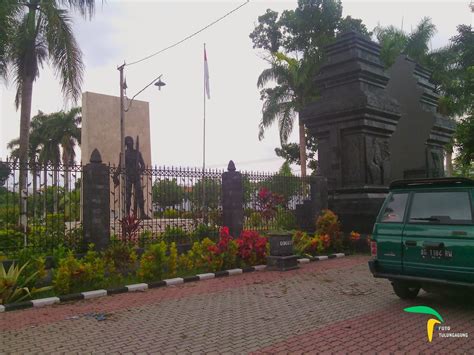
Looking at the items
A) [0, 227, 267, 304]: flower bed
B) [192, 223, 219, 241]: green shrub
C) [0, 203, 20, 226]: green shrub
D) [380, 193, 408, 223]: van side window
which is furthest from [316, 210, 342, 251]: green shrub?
[0, 203, 20, 226]: green shrub

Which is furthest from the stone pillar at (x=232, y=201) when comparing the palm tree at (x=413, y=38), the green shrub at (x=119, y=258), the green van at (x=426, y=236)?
the palm tree at (x=413, y=38)

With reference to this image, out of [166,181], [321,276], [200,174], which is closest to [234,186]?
[200,174]

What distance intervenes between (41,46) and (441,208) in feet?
52.3

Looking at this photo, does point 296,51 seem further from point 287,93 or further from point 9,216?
point 9,216

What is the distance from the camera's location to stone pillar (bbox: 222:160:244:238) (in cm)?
1190

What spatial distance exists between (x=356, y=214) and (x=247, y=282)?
20.6 feet

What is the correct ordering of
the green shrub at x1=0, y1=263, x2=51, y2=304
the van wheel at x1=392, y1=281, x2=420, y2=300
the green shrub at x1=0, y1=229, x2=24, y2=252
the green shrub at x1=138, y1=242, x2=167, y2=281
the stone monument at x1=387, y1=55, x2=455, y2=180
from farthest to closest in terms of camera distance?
the stone monument at x1=387, y1=55, x2=455, y2=180, the green shrub at x1=0, y1=229, x2=24, y2=252, the green shrub at x1=138, y1=242, x2=167, y2=281, the green shrub at x1=0, y1=263, x2=51, y2=304, the van wheel at x1=392, y1=281, x2=420, y2=300

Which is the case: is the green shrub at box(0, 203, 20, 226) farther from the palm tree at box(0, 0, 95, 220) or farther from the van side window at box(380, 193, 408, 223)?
the van side window at box(380, 193, 408, 223)

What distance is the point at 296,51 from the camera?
103ft

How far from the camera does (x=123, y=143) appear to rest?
714 inches

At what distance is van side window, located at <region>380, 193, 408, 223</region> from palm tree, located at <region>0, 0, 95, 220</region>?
1253 cm

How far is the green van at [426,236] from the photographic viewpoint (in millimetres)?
5500

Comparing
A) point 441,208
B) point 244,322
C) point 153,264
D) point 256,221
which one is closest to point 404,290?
point 441,208

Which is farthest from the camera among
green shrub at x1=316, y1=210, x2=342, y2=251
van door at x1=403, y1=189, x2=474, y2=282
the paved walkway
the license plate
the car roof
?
green shrub at x1=316, y1=210, x2=342, y2=251
